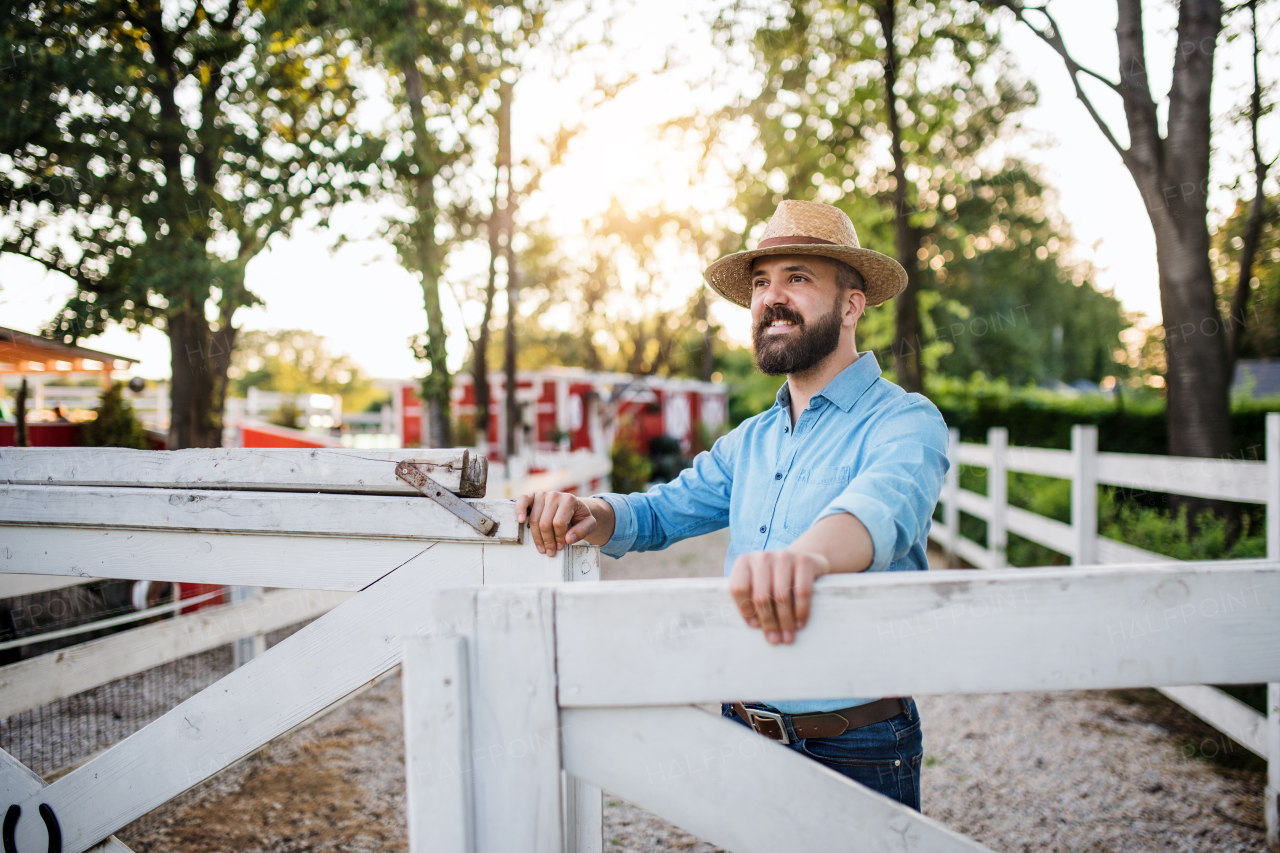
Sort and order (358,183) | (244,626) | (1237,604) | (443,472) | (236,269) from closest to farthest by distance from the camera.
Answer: (1237,604) < (443,472) < (244,626) < (236,269) < (358,183)

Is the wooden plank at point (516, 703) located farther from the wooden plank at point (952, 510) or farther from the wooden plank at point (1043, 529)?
the wooden plank at point (952, 510)

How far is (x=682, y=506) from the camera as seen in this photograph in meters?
2.10

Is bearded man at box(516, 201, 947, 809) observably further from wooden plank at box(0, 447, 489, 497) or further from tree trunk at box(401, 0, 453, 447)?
tree trunk at box(401, 0, 453, 447)

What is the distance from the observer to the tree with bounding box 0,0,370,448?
19.0 ft

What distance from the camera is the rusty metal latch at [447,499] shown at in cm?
141

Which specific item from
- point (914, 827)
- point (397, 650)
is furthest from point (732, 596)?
point (397, 650)

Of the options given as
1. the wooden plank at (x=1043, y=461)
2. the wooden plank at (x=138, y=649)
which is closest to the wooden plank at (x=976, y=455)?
the wooden plank at (x=1043, y=461)

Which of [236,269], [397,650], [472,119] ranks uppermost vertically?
[472,119]

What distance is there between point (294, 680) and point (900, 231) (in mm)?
9436

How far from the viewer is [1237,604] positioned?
36.7 inches

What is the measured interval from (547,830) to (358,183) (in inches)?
278

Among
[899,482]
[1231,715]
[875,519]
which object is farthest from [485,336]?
[875,519]

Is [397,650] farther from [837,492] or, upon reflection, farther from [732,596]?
[837,492]

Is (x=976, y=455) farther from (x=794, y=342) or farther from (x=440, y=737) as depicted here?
(x=440, y=737)
